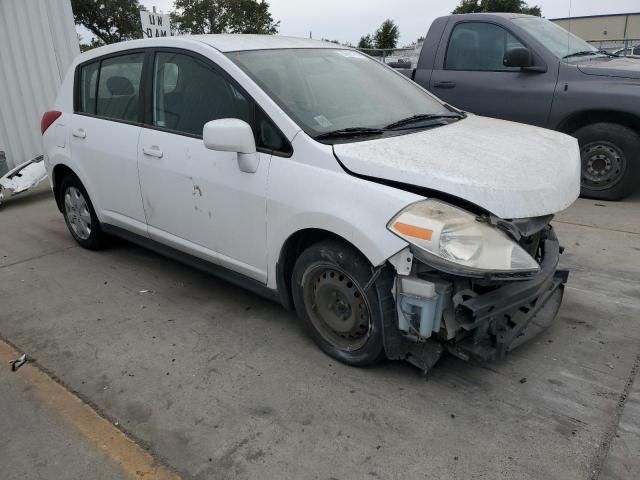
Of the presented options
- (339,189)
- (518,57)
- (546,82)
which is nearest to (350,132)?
(339,189)

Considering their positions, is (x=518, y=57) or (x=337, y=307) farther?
(x=518, y=57)

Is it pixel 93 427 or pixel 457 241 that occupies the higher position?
pixel 457 241

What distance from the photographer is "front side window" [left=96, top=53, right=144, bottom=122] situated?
3902mm

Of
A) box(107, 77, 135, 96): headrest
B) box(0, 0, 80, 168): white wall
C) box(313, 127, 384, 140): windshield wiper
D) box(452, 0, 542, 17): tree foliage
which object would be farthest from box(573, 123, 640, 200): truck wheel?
box(452, 0, 542, 17): tree foliage

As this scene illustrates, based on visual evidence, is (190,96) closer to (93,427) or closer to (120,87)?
(120,87)

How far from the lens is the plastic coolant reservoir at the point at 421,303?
8.01 ft

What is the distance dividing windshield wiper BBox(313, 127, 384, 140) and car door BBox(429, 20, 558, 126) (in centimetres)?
358

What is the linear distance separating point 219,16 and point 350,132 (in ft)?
→ 110

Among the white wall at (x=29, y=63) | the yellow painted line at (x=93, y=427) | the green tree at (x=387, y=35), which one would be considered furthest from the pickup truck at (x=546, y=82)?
the green tree at (x=387, y=35)

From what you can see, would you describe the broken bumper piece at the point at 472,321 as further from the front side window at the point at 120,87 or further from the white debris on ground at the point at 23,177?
the white debris on ground at the point at 23,177

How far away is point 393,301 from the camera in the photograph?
262cm

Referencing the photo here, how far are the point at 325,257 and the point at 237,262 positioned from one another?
0.77m

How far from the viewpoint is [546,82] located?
5758 mm

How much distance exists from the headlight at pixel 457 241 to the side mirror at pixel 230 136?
995mm
